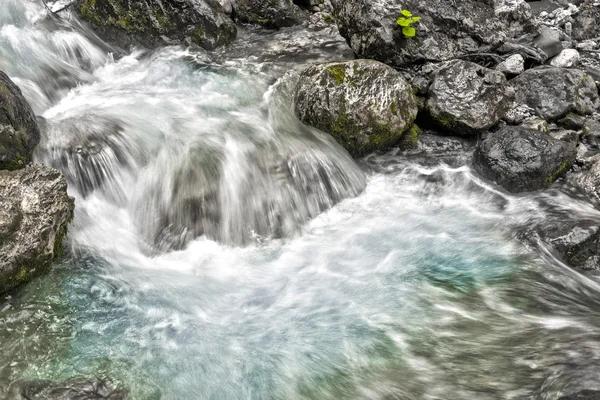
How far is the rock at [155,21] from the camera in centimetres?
866

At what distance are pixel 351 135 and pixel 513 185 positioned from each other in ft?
7.28

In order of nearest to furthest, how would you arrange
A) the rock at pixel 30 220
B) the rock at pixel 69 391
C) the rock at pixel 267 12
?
the rock at pixel 69 391 < the rock at pixel 30 220 < the rock at pixel 267 12

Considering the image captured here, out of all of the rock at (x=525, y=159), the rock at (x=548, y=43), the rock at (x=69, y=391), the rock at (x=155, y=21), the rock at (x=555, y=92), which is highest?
the rock at (x=155, y=21)

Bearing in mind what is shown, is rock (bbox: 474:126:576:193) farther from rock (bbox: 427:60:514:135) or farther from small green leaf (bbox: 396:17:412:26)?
small green leaf (bbox: 396:17:412:26)

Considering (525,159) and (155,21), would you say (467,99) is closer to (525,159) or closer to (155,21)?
(525,159)

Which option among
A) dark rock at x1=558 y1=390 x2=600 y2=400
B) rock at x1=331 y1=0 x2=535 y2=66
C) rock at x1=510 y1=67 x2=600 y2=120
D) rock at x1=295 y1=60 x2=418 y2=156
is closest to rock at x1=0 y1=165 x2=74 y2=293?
rock at x1=295 y1=60 x2=418 y2=156

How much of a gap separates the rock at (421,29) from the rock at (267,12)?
141 centimetres

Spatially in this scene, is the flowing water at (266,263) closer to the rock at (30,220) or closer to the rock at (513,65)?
the rock at (30,220)

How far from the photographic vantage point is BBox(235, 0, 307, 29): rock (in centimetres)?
942

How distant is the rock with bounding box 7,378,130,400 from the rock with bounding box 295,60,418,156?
425 centimetres

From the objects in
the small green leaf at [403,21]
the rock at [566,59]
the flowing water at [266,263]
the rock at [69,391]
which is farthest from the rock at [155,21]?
the rock at [69,391]

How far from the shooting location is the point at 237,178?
20.2ft

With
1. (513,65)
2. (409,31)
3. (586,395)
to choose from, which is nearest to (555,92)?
(513,65)

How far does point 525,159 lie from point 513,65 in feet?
7.77
